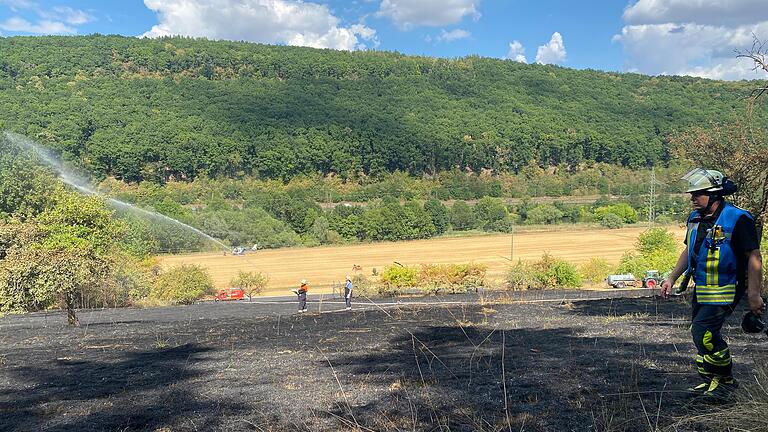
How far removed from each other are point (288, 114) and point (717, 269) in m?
166

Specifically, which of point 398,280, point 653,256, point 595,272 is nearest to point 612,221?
point 595,272

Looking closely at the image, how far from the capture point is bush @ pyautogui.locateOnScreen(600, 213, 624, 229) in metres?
81.1

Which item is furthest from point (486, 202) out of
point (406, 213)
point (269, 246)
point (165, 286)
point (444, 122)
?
point (444, 122)

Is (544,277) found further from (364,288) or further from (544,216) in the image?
(544,216)

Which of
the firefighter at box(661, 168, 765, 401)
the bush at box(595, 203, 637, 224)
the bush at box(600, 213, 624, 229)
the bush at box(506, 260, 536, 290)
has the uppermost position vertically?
the firefighter at box(661, 168, 765, 401)

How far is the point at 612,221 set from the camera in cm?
8162

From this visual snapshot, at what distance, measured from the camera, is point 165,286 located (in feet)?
104

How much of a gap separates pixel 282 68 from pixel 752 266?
199m

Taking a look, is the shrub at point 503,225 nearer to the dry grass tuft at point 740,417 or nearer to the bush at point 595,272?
the bush at point 595,272

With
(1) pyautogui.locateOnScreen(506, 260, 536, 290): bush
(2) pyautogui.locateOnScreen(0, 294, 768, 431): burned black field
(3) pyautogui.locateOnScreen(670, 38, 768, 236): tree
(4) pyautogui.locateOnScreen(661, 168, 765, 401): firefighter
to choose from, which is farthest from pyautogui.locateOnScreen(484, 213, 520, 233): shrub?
(4) pyautogui.locateOnScreen(661, 168, 765, 401): firefighter

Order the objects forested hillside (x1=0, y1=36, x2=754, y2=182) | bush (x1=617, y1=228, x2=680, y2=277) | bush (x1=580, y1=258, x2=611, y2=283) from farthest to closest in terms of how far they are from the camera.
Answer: forested hillside (x1=0, y1=36, x2=754, y2=182) → bush (x1=580, y1=258, x2=611, y2=283) → bush (x1=617, y1=228, x2=680, y2=277)

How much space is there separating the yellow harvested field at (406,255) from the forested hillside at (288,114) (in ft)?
219

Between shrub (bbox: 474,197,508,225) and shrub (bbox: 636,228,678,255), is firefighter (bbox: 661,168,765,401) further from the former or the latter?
shrub (bbox: 474,197,508,225)

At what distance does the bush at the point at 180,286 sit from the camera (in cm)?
3117
